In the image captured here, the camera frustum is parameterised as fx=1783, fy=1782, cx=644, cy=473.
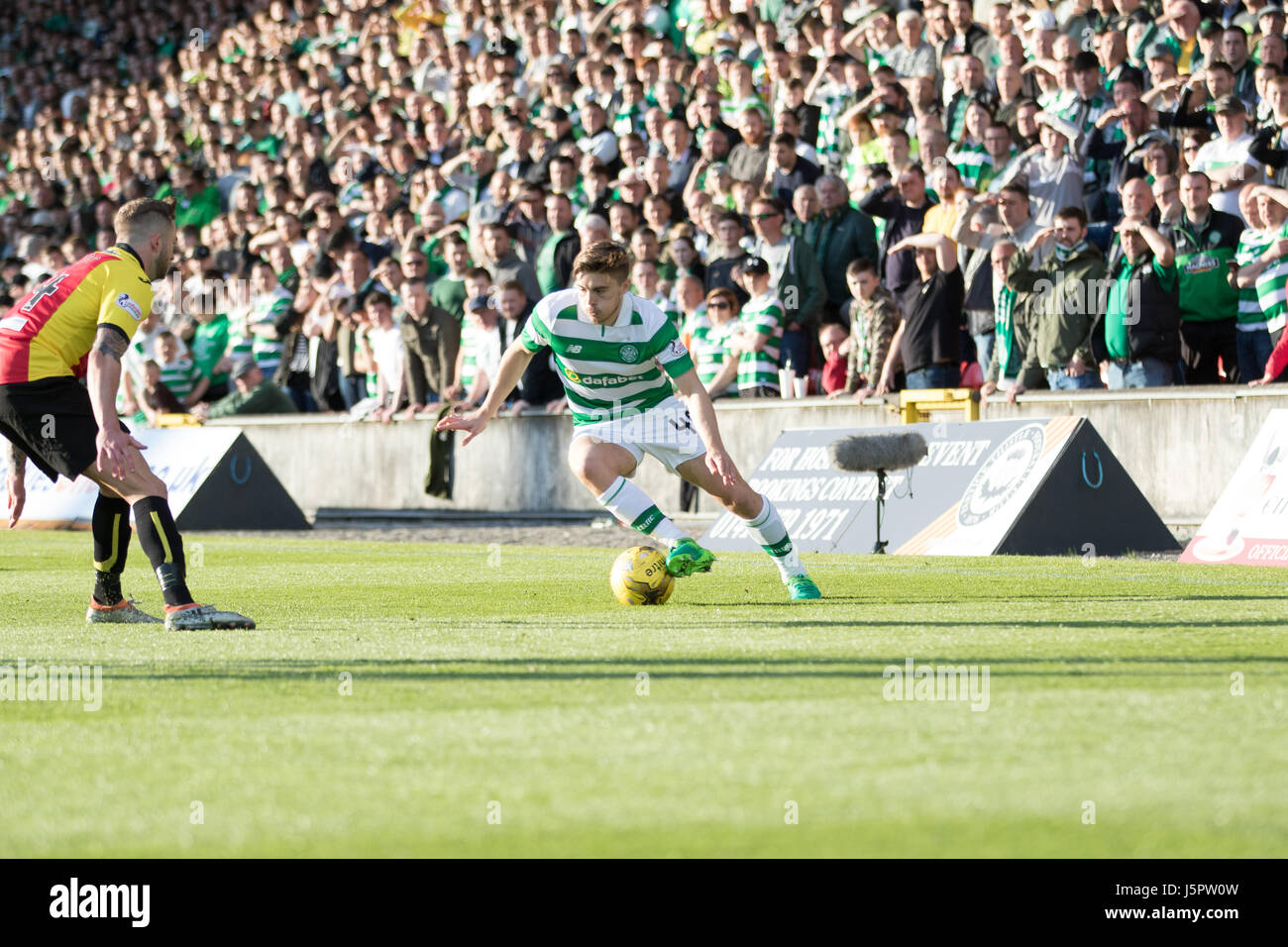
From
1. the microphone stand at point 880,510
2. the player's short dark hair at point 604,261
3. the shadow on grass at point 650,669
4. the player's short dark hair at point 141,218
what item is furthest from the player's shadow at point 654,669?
the microphone stand at point 880,510

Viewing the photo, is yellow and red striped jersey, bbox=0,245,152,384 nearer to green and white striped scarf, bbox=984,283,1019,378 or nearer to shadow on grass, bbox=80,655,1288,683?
shadow on grass, bbox=80,655,1288,683

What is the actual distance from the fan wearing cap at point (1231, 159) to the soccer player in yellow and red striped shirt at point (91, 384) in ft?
31.8

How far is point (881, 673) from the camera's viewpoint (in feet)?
22.8

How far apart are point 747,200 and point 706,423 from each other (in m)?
9.36

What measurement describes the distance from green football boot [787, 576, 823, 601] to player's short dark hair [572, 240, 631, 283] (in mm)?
2083

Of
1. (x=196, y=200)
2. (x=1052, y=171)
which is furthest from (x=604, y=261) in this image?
(x=196, y=200)

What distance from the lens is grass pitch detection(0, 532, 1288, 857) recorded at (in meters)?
4.44

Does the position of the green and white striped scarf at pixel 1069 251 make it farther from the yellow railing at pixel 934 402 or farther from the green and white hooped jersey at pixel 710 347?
the green and white hooped jersey at pixel 710 347

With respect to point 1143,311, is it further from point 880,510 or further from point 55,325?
point 55,325

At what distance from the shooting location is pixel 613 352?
10.5 meters

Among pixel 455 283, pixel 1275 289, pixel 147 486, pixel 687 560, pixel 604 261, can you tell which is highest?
pixel 455 283

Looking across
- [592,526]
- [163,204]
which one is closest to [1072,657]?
[163,204]

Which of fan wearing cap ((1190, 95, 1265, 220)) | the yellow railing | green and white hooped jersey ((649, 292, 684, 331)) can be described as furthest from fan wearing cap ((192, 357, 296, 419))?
fan wearing cap ((1190, 95, 1265, 220))
